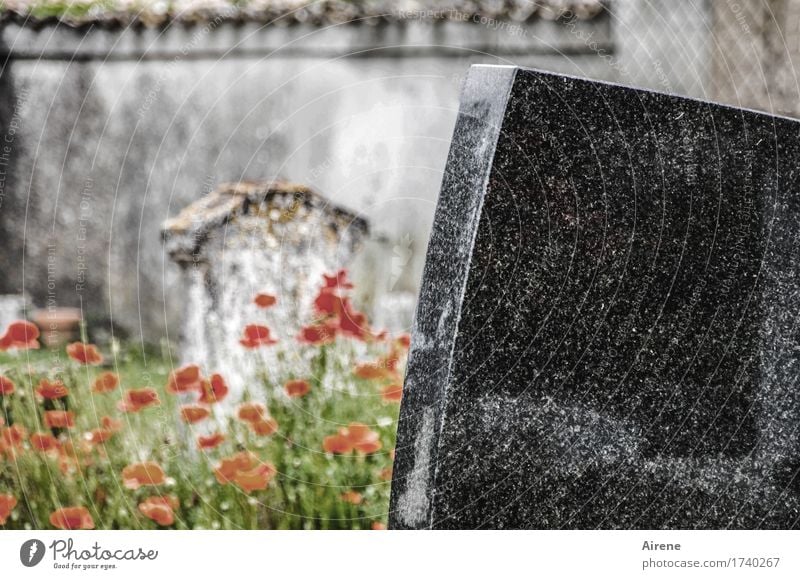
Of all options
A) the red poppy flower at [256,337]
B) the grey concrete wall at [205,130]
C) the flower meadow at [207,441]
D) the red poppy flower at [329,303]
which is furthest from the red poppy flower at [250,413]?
the grey concrete wall at [205,130]

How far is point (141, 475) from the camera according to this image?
129 cm

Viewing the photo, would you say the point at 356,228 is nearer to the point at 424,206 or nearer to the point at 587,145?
the point at 424,206

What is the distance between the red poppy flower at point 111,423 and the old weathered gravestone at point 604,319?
64cm

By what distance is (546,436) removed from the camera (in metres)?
0.96

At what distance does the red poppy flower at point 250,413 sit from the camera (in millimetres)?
1374

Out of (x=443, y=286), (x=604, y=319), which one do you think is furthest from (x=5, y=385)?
(x=604, y=319)

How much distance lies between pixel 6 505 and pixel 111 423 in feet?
0.68

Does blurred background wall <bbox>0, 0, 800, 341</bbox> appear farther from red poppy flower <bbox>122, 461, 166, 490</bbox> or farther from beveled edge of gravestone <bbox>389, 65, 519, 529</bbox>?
beveled edge of gravestone <bbox>389, 65, 519, 529</bbox>

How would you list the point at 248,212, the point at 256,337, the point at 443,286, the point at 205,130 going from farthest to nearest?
the point at 205,130
the point at 248,212
the point at 256,337
the point at 443,286

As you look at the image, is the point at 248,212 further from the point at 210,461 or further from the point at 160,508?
Result: the point at 160,508

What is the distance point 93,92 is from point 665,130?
1793mm

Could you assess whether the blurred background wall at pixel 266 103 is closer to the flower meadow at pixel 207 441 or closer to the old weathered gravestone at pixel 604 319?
the flower meadow at pixel 207 441

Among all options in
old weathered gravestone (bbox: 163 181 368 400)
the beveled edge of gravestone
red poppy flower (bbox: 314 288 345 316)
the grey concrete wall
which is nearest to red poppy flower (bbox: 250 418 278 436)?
old weathered gravestone (bbox: 163 181 368 400)

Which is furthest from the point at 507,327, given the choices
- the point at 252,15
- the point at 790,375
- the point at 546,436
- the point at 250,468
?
the point at 252,15
